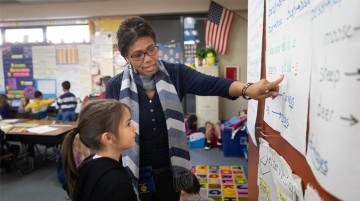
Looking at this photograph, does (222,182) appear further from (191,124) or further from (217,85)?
(217,85)

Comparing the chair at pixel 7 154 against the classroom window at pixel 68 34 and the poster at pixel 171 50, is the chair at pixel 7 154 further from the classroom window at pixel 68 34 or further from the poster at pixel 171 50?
the poster at pixel 171 50

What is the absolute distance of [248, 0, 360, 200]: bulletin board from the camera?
525mm

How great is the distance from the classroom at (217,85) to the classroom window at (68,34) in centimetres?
2

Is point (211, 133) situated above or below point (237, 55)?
below

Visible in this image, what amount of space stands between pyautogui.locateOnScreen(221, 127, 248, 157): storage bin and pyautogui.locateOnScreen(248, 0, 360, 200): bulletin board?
3.20 m

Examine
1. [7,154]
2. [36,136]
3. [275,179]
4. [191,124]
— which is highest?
[275,179]

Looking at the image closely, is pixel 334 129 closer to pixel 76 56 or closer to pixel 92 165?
pixel 92 165

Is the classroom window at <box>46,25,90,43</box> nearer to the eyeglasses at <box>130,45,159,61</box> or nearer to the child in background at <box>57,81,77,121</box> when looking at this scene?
the child in background at <box>57,81,77,121</box>

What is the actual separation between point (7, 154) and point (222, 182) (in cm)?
286

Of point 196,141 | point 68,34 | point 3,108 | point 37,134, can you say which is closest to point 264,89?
point 37,134

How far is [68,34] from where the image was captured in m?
5.80

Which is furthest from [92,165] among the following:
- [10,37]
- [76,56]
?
[10,37]

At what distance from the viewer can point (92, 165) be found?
1.02 metres

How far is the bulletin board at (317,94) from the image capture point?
20.7 inches
